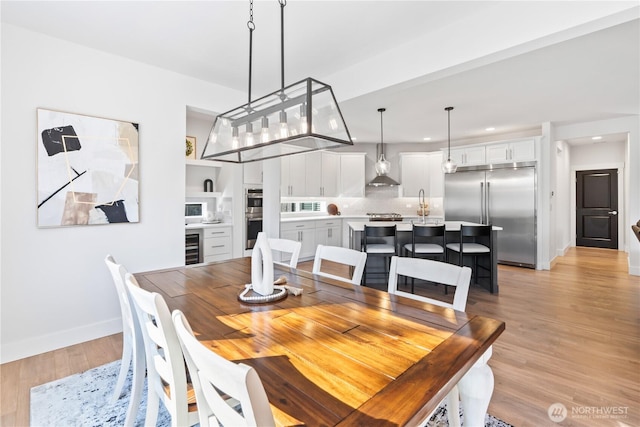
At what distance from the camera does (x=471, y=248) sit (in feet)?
13.2

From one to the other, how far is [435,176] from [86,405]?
6.85 meters

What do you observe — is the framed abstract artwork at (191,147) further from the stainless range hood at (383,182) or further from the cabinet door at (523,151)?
the cabinet door at (523,151)

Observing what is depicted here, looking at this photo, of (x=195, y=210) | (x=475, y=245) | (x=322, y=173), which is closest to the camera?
(x=475, y=245)

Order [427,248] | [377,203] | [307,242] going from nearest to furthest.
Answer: [427,248], [307,242], [377,203]

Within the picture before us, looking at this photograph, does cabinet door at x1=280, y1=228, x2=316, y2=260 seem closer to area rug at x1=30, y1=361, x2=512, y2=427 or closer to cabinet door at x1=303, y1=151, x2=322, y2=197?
cabinet door at x1=303, y1=151, x2=322, y2=197

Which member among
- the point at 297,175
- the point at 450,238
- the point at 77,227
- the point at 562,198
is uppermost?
the point at 297,175

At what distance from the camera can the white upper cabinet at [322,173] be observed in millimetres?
6559

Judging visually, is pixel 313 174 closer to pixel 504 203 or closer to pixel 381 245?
pixel 381 245

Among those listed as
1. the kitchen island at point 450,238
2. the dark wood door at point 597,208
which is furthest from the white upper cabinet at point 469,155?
the dark wood door at point 597,208

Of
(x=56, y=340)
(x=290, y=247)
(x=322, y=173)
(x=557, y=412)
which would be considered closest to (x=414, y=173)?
(x=322, y=173)

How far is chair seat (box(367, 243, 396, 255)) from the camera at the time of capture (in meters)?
3.94

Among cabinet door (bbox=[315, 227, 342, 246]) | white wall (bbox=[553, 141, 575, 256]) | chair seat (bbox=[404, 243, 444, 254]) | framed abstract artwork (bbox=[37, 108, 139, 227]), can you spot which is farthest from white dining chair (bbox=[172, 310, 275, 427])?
white wall (bbox=[553, 141, 575, 256])

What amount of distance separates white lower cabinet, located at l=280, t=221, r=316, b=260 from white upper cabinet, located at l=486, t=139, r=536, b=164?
376 cm

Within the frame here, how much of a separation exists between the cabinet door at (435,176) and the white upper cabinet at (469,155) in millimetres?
588
